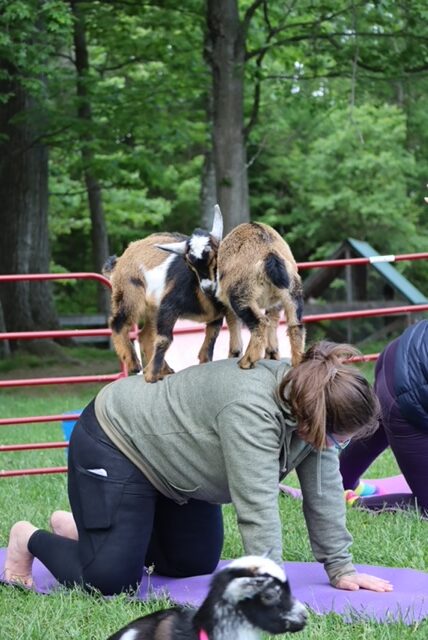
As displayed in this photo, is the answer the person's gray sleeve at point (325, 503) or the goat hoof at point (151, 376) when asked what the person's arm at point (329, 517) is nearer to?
the person's gray sleeve at point (325, 503)

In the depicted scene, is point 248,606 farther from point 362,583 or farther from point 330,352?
point 362,583

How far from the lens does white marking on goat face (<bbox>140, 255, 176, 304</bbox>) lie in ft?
12.0

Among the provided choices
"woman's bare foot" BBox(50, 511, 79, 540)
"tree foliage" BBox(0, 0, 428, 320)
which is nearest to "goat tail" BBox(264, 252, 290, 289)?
"woman's bare foot" BBox(50, 511, 79, 540)

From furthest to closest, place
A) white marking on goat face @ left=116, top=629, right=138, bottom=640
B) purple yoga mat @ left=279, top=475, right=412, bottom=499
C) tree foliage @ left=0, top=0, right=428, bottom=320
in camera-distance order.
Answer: tree foliage @ left=0, top=0, right=428, bottom=320
purple yoga mat @ left=279, top=475, right=412, bottom=499
white marking on goat face @ left=116, top=629, right=138, bottom=640

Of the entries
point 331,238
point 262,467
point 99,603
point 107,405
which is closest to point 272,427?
point 262,467

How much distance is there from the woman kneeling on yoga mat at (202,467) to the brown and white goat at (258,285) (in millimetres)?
93

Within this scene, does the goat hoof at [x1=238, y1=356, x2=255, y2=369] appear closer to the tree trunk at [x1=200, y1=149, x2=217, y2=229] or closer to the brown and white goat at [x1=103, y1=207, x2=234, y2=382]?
the brown and white goat at [x1=103, y1=207, x2=234, y2=382]

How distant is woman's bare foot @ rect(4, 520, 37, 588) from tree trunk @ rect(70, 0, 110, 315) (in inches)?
347

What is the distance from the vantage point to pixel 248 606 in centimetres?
254

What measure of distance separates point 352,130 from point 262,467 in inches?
690

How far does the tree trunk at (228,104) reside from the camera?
11.2 m

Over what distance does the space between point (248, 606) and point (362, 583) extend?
1.16 meters

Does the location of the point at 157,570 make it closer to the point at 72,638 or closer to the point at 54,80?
the point at 72,638

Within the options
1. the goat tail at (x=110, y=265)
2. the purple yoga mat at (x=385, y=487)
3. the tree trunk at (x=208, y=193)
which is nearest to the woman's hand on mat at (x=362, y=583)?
the goat tail at (x=110, y=265)
